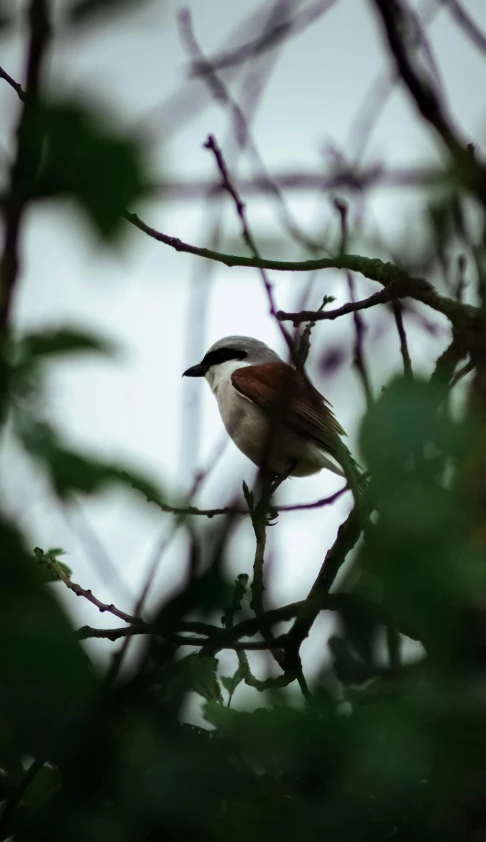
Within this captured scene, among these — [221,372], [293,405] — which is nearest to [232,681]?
[293,405]

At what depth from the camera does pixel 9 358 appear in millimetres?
1050

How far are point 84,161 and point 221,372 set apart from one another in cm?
573

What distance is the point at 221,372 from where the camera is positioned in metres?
6.60

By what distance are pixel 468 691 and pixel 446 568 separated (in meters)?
0.14

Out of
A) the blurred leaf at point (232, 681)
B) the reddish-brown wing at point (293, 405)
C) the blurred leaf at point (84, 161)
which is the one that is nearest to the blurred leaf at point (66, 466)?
the blurred leaf at point (84, 161)

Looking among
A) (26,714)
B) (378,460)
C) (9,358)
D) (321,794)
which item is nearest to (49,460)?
(9,358)

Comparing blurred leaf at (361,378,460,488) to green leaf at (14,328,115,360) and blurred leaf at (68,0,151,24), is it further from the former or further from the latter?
blurred leaf at (68,0,151,24)

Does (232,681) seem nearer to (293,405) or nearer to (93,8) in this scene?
(93,8)

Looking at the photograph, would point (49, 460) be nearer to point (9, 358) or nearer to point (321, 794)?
point (9, 358)

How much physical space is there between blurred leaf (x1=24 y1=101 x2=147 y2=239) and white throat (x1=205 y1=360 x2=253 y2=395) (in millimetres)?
5476

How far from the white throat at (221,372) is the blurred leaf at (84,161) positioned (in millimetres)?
5476

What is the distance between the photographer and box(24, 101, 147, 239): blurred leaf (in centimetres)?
86

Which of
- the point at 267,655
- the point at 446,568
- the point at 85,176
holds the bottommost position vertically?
the point at 446,568

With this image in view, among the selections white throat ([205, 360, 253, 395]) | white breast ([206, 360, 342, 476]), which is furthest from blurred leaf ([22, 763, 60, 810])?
white throat ([205, 360, 253, 395])
